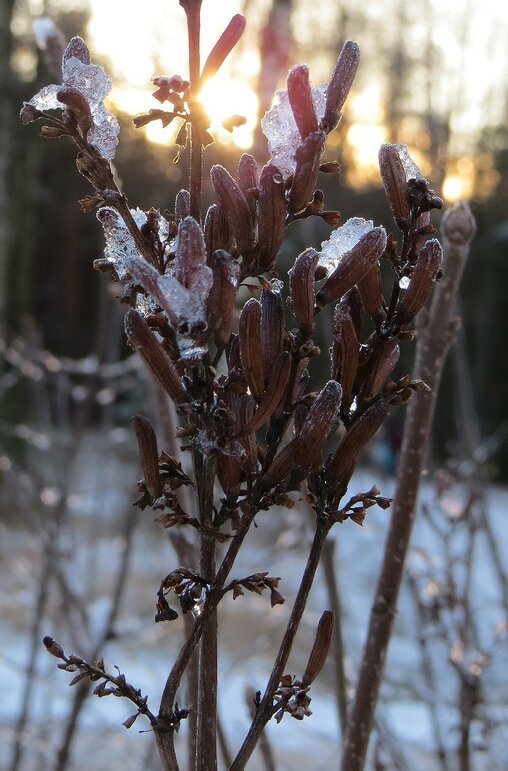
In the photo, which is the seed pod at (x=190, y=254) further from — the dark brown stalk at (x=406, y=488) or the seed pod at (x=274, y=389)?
the dark brown stalk at (x=406, y=488)

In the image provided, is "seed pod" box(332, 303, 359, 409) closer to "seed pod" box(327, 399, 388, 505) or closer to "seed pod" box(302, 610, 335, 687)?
"seed pod" box(327, 399, 388, 505)

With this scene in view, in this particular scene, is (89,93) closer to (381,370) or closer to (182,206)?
(182,206)

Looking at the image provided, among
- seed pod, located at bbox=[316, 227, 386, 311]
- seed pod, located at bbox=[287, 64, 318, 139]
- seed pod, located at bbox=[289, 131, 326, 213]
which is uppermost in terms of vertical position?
seed pod, located at bbox=[287, 64, 318, 139]

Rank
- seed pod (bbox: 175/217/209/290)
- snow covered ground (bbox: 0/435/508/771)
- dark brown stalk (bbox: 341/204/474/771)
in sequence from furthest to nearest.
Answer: snow covered ground (bbox: 0/435/508/771) → dark brown stalk (bbox: 341/204/474/771) → seed pod (bbox: 175/217/209/290)

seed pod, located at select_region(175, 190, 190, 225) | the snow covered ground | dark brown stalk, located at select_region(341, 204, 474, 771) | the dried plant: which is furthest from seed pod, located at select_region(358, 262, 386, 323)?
the snow covered ground

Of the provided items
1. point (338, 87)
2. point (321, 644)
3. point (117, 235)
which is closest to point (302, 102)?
point (338, 87)

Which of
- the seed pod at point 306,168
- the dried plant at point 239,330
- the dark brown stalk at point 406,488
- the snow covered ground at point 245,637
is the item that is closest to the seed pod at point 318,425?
the dried plant at point 239,330
